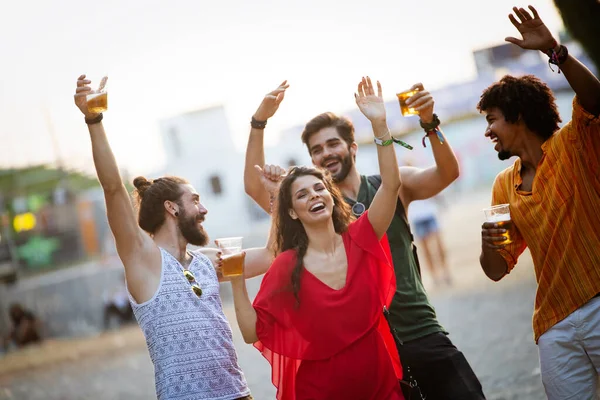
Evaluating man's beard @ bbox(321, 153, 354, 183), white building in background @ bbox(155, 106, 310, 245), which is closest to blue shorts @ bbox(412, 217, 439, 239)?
man's beard @ bbox(321, 153, 354, 183)

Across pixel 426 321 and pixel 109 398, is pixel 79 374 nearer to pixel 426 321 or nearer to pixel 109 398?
pixel 109 398

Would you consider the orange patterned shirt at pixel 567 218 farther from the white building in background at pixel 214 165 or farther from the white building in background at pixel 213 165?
the white building in background at pixel 213 165

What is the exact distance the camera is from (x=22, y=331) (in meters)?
27.8

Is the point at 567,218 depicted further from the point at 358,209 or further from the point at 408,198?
the point at 358,209

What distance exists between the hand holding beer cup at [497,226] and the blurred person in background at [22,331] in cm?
2686

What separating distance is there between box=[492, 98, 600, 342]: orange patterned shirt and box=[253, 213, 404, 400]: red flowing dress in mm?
752

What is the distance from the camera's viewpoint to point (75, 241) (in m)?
39.6

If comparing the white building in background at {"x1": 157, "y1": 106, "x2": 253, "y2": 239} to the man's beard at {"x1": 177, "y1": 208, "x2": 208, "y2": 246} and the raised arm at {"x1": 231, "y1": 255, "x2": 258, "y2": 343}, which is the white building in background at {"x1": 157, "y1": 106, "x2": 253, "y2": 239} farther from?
the raised arm at {"x1": 231, "y1": 255, "x2": 258, "y2": 343}

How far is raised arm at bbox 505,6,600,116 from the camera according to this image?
3340mm

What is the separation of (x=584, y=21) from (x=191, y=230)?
7.63 feet

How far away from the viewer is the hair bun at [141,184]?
417 centimetres

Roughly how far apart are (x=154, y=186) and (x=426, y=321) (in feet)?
5.50

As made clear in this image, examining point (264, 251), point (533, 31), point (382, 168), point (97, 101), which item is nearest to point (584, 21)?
point (533, 31)

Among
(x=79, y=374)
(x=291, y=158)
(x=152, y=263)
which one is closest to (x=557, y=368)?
(x=152, y=263)
